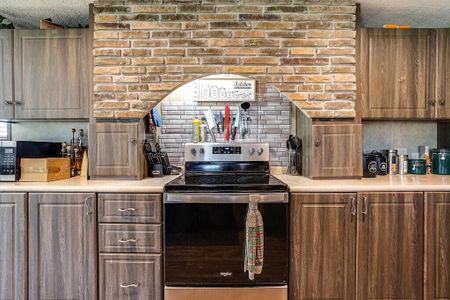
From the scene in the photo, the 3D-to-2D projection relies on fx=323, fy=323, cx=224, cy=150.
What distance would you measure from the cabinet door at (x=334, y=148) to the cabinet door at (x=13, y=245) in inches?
78.1

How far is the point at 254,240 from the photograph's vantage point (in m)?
1.91

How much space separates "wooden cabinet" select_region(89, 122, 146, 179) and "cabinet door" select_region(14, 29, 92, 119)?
22 cm

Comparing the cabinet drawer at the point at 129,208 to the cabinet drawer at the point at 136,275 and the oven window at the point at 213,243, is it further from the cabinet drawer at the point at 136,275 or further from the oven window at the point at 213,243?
the cabinet drawer at the point at 136,275

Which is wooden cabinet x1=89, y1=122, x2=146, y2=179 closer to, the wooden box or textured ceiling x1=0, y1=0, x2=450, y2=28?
the wooden box

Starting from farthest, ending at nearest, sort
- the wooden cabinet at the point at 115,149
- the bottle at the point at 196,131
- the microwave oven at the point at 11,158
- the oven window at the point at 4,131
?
the oven window at the point at 4,131, the bottle at the point at 196,131, the wooden cabinet at the point at 115,149, the microwave oven at the point at 11,158

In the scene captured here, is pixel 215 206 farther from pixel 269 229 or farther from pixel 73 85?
pixel 73 85

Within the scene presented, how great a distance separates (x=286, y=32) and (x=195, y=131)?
1053 mm

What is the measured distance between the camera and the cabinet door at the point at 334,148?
2355 millimetres

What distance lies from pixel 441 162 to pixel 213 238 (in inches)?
78.2

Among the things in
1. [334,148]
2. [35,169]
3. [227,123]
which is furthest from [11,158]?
[334,148]

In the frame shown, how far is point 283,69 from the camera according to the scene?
7.66ft

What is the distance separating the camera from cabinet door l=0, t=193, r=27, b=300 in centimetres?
204

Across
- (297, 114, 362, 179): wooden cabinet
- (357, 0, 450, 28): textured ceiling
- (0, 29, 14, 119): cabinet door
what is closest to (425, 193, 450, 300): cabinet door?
(297, 114, 362, 179): wooden cabinet

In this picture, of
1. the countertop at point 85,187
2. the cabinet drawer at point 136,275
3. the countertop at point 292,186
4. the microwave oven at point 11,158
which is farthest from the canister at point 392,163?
the microwave oven at point 11,158
